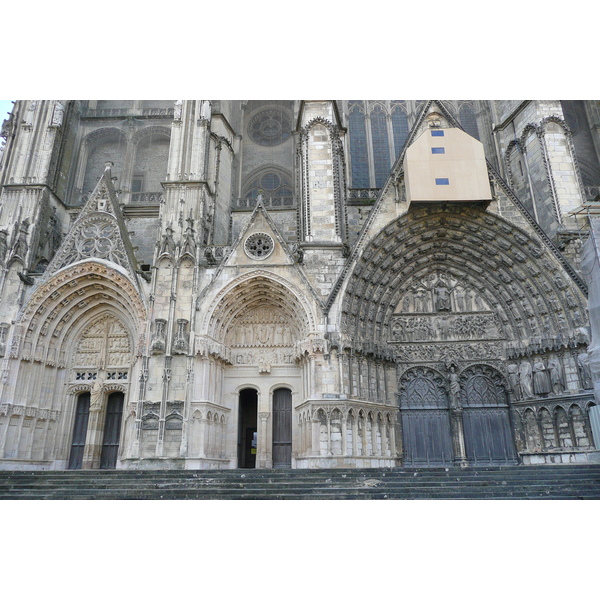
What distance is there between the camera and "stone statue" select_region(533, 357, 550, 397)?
14477 millimetres

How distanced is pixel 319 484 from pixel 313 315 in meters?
5.27

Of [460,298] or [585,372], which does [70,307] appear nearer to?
[460,298]

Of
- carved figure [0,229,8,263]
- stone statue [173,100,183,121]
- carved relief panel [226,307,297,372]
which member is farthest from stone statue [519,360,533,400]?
carved figure [0,229,8,263]

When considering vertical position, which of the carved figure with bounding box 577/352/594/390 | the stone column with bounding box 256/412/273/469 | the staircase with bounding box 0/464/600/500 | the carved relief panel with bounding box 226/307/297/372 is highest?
the carved relief panel with bounding box 226/307/297/372

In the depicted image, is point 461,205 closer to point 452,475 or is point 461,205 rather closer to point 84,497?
point 452,475

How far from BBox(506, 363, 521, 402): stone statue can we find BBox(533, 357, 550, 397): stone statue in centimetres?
58

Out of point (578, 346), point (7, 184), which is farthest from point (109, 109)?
point (578, 346)

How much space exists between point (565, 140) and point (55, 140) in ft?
59.2

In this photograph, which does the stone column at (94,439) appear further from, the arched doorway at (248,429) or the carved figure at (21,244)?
the carved figure at (21,244)

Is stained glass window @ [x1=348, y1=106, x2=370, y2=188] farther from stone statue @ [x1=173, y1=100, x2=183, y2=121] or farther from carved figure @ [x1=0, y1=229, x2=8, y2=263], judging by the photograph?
carved figure @ [x1=0, y1=229, x2=8, y2=263]

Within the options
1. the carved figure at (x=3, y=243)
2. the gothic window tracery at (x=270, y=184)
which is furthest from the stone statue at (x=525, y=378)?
the carved figure at (x=3, y=243)

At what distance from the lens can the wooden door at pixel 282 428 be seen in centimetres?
1520

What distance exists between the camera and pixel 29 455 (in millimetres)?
14852

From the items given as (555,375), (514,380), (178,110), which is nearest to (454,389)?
(514,380)
